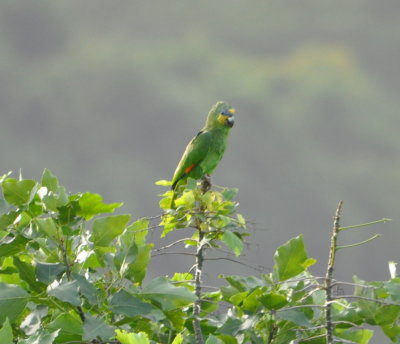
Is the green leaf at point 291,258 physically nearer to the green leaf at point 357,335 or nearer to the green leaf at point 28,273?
the green leaf at point 357,335

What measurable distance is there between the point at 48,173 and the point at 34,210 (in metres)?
0.11

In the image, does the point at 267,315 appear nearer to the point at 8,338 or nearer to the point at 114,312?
the point at 114,312

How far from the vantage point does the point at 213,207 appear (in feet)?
6.98

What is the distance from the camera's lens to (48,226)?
185cm

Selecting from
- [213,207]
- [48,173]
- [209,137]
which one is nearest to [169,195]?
[213,207]

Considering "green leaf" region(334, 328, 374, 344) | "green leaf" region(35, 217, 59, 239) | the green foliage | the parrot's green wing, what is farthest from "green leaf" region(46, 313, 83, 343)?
the parrot's green wing

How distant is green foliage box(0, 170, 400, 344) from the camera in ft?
5.72

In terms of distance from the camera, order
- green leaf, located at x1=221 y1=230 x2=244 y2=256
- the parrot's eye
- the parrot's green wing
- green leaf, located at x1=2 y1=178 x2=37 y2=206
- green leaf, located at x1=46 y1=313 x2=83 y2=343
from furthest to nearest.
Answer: the parrot's eye, the parrot's green wing, green leaf, located at x1=221 y1=230 x2=244 y2=256, green leaf, located at x1=2 y1=178 x2=37 y2=206, green leaf, located at x1=46 y1=313 x2=83 y2=343

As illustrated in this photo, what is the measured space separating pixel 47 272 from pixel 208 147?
2.82 m

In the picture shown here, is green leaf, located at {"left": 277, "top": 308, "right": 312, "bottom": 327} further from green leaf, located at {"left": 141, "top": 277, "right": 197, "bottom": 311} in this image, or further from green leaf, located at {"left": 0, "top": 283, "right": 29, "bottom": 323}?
green leaf, located at {"left": 0, "top": 283, "right": 29, "bottom": 323}

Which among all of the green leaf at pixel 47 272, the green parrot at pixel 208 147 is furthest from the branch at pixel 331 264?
the green parrot at pixel 208 147

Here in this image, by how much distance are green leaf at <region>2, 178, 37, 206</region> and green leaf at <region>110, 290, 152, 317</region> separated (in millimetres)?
375

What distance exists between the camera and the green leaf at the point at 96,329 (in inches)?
66.0

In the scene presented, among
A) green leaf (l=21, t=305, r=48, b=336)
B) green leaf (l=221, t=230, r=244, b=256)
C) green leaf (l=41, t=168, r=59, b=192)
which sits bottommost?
green leaf (l=21, t=305, r=48, b=336)
